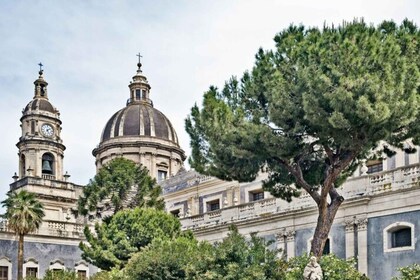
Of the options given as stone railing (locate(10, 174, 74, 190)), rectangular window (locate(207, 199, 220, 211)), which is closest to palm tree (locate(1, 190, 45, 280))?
rectangular window (locate(207, 199, 220, 211))

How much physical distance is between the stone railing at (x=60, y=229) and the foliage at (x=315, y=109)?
22100 mm

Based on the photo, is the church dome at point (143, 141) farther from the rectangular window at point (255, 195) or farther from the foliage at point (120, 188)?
the foliage at point (120, 188)

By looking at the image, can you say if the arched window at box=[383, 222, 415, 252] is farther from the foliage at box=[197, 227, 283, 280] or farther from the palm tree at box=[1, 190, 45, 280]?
the palm tree at box=[1, 190, 45, 280]

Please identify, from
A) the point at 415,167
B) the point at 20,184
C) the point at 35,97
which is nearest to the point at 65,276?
the point at 415,167

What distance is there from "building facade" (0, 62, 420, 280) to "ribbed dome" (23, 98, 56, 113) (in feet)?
0.25

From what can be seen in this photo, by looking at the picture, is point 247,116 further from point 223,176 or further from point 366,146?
point 366,146

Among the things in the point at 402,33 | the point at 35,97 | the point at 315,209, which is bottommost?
the point at 315,209

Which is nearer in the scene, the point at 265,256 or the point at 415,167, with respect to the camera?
the point at 265,256

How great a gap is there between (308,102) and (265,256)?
5996 mm

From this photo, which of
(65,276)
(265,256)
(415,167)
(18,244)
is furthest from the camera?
(18,244)

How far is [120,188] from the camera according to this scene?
37594 mm

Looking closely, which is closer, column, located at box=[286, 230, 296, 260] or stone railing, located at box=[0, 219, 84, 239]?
column, located at box=[286, 230, 296, 260]

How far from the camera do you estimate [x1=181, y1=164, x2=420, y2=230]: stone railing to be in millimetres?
29156

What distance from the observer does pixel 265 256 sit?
914 inches
